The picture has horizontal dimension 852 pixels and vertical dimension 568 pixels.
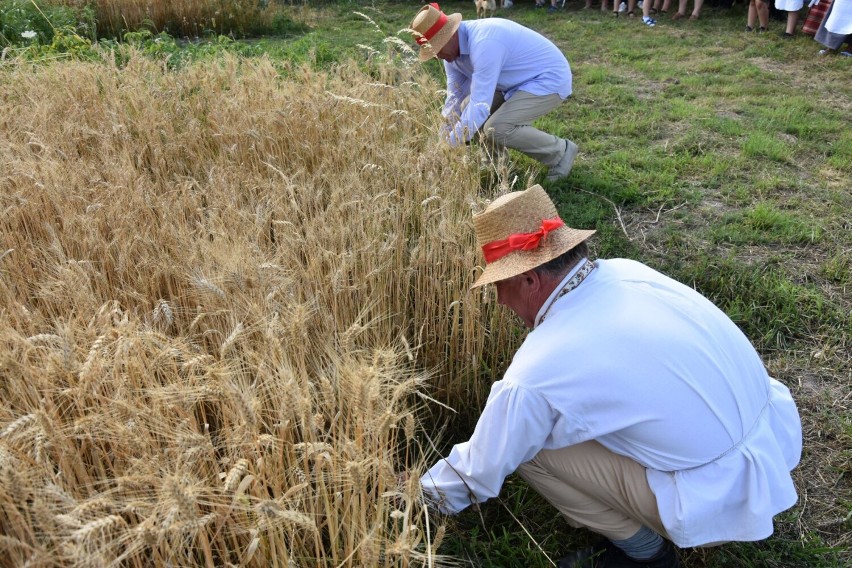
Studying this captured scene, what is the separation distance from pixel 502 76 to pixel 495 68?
339mm

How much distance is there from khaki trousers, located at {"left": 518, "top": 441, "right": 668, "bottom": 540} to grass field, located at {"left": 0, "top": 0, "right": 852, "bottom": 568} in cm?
19

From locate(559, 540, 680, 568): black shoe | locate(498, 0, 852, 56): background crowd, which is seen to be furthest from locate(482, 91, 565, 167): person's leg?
locate(498, 0, 852, 56): background crowd

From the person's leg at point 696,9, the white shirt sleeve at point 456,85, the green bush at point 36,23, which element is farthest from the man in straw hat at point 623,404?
the person's leg at point 696,9

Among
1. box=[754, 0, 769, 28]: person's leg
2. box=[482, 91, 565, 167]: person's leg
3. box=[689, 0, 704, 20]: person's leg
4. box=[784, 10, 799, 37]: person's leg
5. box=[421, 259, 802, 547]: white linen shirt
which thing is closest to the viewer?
box=[421, 259, 802, 547]: white linen shirt

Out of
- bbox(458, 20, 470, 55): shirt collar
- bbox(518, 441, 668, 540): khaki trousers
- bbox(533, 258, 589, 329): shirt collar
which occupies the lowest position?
bbox(518, 441, 668, 540): khaki trousers

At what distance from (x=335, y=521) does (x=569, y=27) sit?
8.72 meters

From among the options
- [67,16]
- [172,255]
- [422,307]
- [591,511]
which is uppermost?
[67,16]

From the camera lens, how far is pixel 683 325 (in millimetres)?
1806

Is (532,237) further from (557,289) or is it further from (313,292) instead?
(313,292)

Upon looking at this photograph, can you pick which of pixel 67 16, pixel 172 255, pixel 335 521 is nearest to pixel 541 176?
pixel 172 255

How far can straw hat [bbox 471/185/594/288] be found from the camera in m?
1.83

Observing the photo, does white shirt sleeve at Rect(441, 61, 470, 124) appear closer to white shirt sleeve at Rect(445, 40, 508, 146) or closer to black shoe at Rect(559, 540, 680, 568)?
white shirt sleeve at Rect(445, 40, 508, 146)

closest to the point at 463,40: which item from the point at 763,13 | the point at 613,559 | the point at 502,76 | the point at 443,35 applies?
the point at 443,35

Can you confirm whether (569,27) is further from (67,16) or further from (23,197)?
(23,197)
